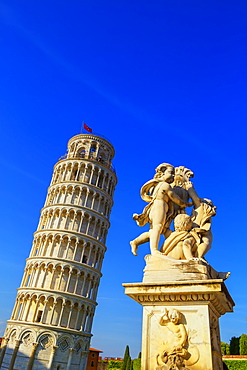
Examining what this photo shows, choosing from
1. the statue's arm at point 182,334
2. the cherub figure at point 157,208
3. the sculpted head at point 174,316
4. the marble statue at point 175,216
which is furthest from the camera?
the cherub figure at point 157,208

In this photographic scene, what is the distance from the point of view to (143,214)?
18.0 feet

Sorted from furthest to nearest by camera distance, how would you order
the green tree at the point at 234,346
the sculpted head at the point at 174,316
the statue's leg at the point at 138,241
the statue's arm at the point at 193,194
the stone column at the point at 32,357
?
the green tree at the point at 234,346 → the stone column at the point at 32,357 → the statue's arm at the point at 193,194 → the statue's leg at the point at 138,241 → the sculpted head at the point at 174,316

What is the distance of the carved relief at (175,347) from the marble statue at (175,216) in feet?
2.97

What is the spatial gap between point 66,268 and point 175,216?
3737 centimetres

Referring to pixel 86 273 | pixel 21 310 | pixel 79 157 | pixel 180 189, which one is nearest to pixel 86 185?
pixel 79 157

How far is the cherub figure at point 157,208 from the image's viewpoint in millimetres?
5059

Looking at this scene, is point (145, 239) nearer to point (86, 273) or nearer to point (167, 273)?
point (167, 273)

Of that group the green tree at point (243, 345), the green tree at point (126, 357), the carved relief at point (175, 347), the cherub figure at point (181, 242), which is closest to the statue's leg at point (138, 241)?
the cherub figure at point (181, 242)

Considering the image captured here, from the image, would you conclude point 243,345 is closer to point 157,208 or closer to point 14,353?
point 14,353

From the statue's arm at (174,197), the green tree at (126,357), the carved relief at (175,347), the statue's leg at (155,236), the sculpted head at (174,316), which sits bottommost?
the carved relief at (175,347)

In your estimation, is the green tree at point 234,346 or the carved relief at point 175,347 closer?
the carved relief at point 175,347

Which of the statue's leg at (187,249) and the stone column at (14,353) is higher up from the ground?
the stone column at (14,353)

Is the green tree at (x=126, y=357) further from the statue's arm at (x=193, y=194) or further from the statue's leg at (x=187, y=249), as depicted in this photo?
the statue's leg at (x=187, y=249)

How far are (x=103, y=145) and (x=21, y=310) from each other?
27.4 m
